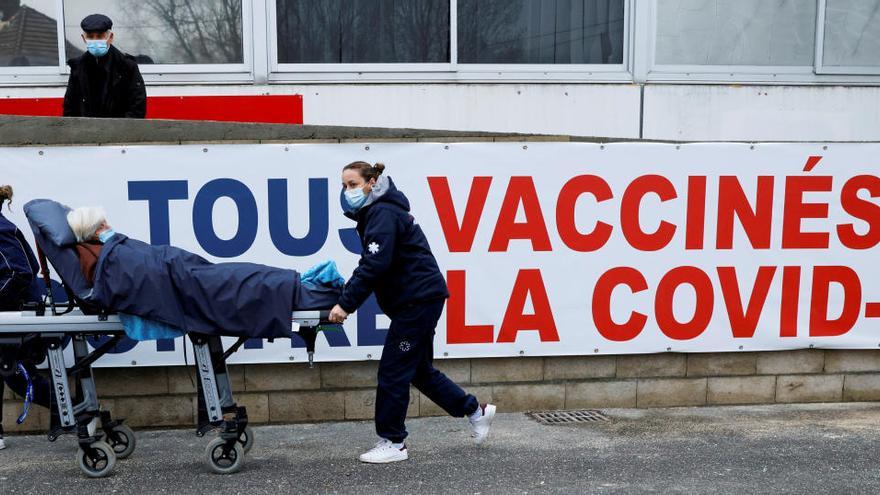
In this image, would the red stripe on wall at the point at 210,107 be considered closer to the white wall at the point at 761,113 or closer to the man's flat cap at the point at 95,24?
the man's flat cap at the point at 95,24

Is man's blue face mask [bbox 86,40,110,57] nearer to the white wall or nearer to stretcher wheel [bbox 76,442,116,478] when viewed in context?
stretcher wheel [bbox 76,442,116,478]

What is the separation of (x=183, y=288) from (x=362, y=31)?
3.22 metres

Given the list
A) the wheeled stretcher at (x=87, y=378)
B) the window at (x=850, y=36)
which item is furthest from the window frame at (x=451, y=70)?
the wheeled stretcher at (x=87, y=378)

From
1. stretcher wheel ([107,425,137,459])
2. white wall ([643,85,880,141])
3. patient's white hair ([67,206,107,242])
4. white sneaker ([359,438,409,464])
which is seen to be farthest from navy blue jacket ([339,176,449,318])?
white wall ([643,85,880,141])

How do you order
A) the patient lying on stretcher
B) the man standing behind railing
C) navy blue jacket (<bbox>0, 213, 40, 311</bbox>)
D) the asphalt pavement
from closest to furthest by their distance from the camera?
1. the patient lying on stretcher
2. the asphalt pavement
3. navy blue jacket (<bbox>0, 213, 40, 311</bbox>)
4. the man standing behind railing

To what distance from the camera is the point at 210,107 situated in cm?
678

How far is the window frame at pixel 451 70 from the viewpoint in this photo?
6910 mm

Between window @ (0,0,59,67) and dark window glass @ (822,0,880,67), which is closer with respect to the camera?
window @ (0,0,59,67)

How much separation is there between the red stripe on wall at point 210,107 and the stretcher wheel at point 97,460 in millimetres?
2814

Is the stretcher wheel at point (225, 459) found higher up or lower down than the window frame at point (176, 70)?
lower down

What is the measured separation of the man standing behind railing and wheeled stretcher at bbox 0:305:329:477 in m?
1.94

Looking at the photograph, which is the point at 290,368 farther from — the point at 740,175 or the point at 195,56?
the point at 740,175

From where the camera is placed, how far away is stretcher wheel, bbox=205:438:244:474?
4816 mm

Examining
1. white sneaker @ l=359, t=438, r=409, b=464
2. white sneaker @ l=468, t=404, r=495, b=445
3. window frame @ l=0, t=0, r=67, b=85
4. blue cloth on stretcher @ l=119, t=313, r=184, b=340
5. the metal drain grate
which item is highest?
window frame @ l=0, t=0, r=67, b=85
